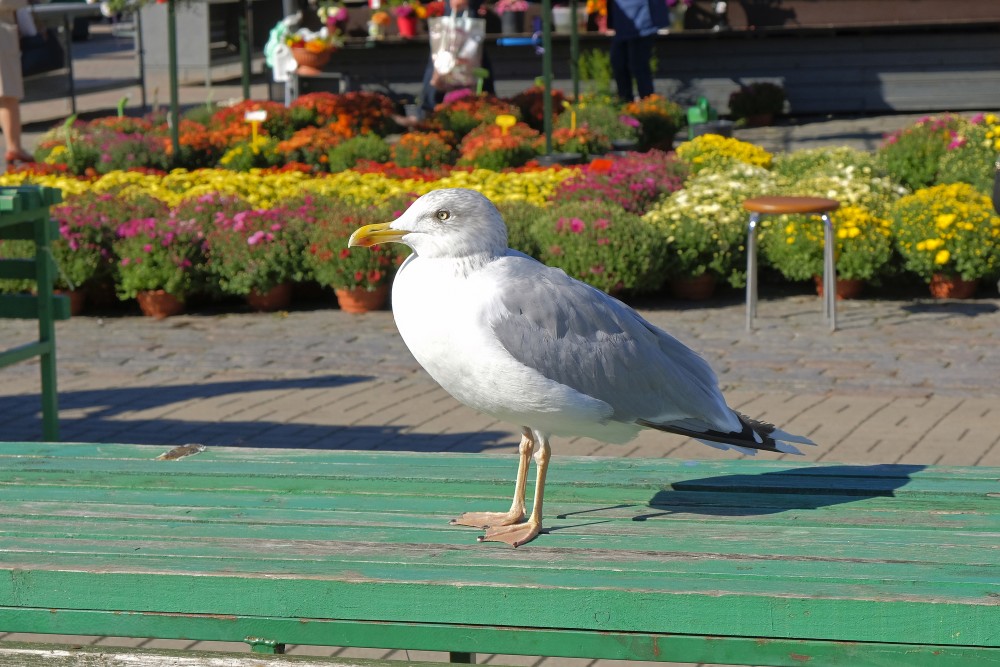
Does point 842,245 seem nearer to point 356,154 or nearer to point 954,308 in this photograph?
point 954,308

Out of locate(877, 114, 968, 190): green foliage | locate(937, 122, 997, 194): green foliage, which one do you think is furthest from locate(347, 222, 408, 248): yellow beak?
A: locate(877, 114, 968, 190): green foliage

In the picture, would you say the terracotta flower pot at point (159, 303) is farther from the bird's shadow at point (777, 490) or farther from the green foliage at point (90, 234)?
the bird's shadow at point (777, 490)

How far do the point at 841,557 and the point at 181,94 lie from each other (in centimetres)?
2123

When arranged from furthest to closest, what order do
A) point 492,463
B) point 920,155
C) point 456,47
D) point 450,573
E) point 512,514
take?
1. point 456,47
2. point 920,155
3. point 492,463
4. point 512,514
5. point 450,573

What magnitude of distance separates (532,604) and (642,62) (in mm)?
13604

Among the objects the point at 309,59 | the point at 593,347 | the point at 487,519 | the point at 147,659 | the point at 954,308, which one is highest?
the point at 309,59

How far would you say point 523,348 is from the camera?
2.95 m

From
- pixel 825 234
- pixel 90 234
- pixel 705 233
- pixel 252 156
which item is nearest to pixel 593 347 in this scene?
pixel 825 234

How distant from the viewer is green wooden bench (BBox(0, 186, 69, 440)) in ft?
19.4

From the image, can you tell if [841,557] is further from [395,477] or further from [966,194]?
[966,194]

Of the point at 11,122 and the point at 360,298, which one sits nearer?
the point at 360,298

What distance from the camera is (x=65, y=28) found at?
59.1 ft

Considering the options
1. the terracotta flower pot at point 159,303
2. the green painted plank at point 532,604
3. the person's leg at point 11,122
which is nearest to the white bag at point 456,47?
the person's leg at point 11,122

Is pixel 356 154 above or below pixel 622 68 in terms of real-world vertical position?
below
